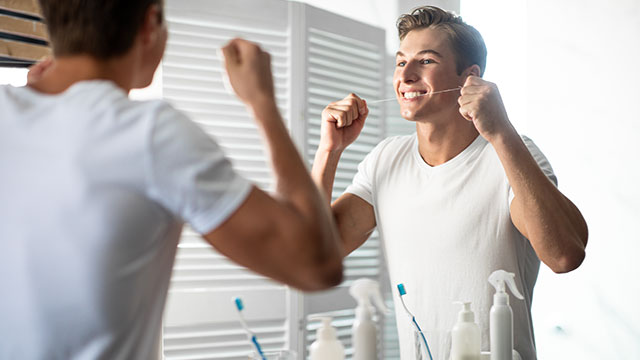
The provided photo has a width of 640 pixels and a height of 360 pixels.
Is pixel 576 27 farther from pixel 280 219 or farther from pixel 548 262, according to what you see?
pixel 280 219

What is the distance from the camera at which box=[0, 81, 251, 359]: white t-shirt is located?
527 millimetres

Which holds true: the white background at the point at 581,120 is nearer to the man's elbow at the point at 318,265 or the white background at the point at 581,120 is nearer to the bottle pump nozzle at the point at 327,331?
the bottle pump nozzle at the point at 327,331

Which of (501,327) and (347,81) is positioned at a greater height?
(347,81)

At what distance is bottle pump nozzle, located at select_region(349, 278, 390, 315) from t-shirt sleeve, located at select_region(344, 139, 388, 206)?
9.0 inches

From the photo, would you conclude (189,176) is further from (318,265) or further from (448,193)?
(448,193)

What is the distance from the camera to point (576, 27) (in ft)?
4.92

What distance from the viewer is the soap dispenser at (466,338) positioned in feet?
3.72

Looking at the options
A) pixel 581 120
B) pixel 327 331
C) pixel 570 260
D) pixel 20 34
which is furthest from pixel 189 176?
pixel 581 120

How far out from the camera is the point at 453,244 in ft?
4.09

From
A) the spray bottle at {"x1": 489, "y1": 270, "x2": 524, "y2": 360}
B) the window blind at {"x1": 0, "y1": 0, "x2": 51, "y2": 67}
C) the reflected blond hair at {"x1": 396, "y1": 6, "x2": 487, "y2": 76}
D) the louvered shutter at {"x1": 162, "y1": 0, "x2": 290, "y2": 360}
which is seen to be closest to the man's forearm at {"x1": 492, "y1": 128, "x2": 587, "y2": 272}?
the spray bottle at {"x1": 489, "y1": 270, "x2": 524, "y2": 360}

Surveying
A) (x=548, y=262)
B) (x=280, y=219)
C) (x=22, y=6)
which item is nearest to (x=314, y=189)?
(x=280, y=219)

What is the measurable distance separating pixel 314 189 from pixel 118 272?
21 centimetres

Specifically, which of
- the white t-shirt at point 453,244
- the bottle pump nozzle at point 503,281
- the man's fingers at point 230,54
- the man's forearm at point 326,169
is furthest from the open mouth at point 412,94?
the man's fingers at point 230,54

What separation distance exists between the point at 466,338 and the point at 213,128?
842 mm
